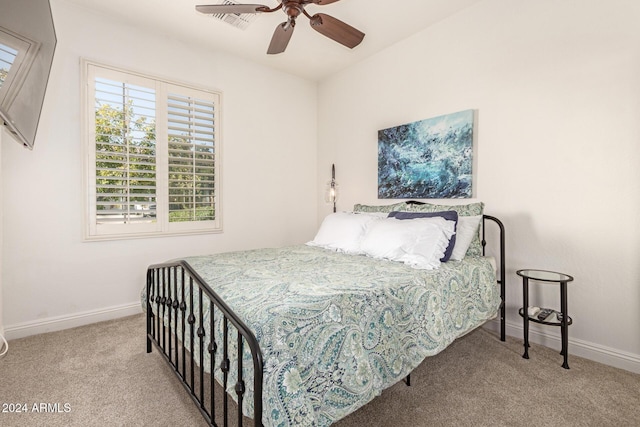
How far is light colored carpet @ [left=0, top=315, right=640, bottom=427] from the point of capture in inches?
62.5

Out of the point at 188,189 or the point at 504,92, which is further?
the point at 188,189

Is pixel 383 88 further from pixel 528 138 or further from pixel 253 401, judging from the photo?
pixel 253 401

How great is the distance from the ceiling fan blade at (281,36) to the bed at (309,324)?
1.76m

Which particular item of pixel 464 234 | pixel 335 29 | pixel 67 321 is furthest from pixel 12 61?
pixel 464 234

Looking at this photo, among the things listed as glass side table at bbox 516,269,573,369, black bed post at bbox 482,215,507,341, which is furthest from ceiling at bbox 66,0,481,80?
glass side table at bbox 516,269,573,369

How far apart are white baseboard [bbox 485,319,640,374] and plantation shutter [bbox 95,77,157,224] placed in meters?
3.55

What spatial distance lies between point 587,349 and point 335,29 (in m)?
3.00

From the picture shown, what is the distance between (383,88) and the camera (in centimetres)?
358

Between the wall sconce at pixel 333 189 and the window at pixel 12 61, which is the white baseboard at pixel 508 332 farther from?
the wall sconce at pixel 333 189

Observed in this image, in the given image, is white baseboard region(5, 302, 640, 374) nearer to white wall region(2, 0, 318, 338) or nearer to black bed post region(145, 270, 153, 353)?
white wall region(2, 0, 318, 338)

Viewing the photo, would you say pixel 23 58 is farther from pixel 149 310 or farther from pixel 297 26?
pixel 297 26

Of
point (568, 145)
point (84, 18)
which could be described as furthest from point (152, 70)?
point (568, 145)

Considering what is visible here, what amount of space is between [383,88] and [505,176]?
5.64ft

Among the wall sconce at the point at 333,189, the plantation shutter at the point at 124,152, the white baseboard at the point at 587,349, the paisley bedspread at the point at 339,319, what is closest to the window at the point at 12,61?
the paisley bedspread at the point at 339,319
